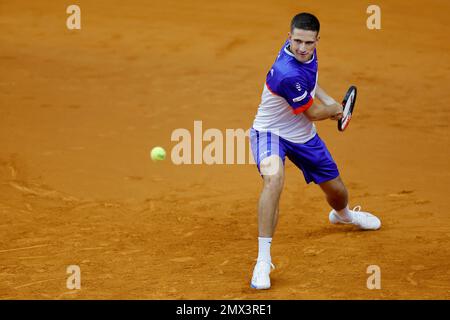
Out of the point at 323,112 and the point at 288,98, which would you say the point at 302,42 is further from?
the point at 323,112

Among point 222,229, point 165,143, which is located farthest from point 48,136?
point 222,229

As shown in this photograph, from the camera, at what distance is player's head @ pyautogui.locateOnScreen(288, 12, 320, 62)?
5.89m

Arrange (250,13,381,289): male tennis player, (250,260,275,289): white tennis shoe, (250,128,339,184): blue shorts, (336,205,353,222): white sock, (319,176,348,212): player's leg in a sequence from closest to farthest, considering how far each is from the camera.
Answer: (250,260,275,289): white tennis shoe → (250,13,381,289): male tennis player → (250,128,339,184): blue shorts → (319,176,348,212): player's leg → (336,205,353,222): white sock

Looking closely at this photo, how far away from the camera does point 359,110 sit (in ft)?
34.6

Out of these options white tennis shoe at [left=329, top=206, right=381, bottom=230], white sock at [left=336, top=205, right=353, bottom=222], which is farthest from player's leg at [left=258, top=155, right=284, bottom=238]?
white tennis shoe at [left=329, top=206, right=381, bottom=230]

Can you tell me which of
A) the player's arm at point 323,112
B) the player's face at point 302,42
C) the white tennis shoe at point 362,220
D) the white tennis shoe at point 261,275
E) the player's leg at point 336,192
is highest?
the player's face at point 302,42

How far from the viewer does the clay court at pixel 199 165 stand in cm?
627

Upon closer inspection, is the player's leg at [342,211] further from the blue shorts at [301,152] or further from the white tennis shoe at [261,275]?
the white tennis shoe at [261,275]

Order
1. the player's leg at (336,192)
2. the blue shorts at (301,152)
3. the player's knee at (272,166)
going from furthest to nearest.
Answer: the player's leg at (336,192), the blue shorts at (301,152), the player's knee at (272,166)

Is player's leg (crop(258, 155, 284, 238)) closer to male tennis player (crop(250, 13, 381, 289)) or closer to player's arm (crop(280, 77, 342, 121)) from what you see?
male tennis player (crop(250, 13, 381, 289))

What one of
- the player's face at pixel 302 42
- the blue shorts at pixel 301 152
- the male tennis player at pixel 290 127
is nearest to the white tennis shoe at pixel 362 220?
the male tennis player at pixel 290 127

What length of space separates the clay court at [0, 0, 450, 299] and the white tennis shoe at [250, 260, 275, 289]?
2.0 inches

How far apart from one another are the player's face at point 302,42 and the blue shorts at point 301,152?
72 cm

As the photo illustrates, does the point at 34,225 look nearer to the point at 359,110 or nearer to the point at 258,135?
the point at 258,135
